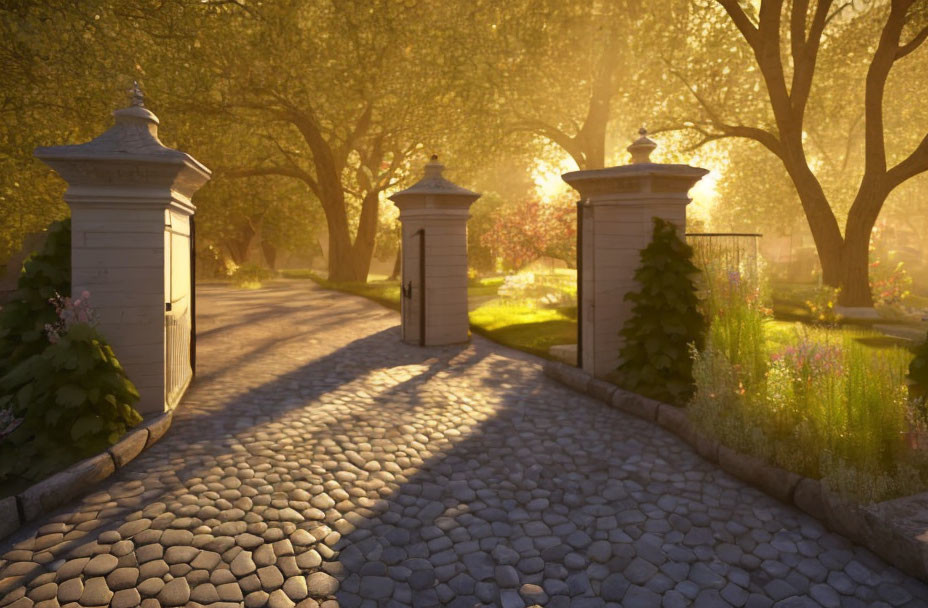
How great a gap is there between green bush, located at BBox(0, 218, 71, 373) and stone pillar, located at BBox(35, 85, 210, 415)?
1.59 ft

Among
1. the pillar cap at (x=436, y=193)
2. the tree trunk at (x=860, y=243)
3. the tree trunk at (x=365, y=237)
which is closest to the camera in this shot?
the pillar cap at (x=436, y=193)

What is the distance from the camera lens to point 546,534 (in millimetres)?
4246

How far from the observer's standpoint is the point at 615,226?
7984 millimetres

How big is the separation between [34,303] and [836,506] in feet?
24.7

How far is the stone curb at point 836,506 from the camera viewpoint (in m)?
3.69

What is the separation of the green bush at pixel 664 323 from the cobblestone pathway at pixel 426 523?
0.63m

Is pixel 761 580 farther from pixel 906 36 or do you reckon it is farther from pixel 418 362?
pixel 906 36

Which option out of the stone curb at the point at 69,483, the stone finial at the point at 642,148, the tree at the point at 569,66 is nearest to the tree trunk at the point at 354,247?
the tree at the point at 569,66

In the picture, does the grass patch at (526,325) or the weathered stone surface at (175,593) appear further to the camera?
the grass patch at (526,325)

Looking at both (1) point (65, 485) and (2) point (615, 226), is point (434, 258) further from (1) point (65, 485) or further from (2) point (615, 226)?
(1) point (65, 485)

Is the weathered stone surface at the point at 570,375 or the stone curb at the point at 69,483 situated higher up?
the weathered stone surface at the point at 570,375

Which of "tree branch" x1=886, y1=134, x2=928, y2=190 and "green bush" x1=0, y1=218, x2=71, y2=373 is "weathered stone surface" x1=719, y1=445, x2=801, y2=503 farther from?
"tree branch" x1=886, y1=134, x2=928, y2=190

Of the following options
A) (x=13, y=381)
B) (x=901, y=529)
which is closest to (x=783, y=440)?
(x=901, y=529)

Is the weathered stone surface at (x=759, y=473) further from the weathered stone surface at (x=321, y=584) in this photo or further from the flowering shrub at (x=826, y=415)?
the weathered stone surface at (x=321, y=584)
